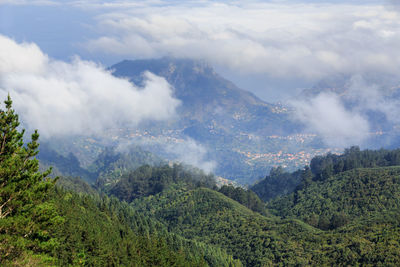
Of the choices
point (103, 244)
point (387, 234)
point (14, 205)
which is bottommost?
point (387, 234)

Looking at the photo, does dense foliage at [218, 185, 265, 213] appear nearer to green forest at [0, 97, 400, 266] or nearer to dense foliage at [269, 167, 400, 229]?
green forest at [0, 97, 400, 266]

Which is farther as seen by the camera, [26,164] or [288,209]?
[288,209]

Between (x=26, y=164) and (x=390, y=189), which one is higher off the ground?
(x=26, y=164)

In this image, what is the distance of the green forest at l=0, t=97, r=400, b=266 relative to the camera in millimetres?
31578

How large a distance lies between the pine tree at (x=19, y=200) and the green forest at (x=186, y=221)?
0.26ft

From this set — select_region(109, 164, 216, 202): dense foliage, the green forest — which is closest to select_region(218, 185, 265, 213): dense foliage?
the green forest

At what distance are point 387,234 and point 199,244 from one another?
4175 centimetres

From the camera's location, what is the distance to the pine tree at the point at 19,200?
94.4 ft

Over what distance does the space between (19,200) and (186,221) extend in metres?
90.5

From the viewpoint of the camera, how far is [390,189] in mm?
115562

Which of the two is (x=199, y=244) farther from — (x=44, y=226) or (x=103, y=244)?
(x=44, y=226)

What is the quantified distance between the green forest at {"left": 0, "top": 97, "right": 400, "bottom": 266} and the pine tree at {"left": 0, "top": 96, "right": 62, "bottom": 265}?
0.08 meters

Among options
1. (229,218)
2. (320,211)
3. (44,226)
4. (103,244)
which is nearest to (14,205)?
(44,226)

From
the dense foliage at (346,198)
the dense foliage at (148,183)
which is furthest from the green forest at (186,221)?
the dense foliage at (148,183)
